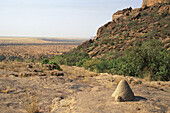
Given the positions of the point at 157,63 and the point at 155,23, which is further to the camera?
the point at 155,23

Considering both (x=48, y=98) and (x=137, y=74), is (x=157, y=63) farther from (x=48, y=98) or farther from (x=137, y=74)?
(x=48, y=98)

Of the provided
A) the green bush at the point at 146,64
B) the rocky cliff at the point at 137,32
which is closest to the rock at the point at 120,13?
the rocky cliff at the point at 137,32

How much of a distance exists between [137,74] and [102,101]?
695cm

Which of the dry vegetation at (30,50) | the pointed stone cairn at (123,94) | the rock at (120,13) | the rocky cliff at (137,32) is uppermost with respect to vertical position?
the rock at (120,13)

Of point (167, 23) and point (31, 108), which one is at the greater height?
point (167, 23)

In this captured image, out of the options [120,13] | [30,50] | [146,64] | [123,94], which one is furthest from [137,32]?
[30,50]

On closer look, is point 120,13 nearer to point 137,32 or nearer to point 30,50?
point 137,32

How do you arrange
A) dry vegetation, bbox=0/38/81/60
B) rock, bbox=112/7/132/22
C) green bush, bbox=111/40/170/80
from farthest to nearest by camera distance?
dry vegetation, bbox=0/38/81/60 → rock, bbox=112/7/132/22 → green bush, bbox=111/40/170/80

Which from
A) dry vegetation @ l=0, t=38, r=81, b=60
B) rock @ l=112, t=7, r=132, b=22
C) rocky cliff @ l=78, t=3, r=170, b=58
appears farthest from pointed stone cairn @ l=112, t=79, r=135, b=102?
rock @ l=112, t=7, r=132, b=22

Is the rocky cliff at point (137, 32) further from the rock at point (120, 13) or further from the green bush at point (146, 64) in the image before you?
the green bush at point (146, 64)

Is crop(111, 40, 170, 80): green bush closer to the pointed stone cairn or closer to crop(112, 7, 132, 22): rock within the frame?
the pointed stone cairn

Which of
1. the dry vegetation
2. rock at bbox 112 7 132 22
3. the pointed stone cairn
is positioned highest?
rock at bbox 112 7 132 22

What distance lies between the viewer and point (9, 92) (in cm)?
579

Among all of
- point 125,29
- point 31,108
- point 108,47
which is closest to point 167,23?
point 125,29
